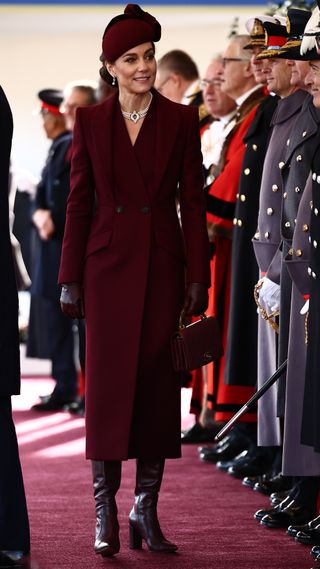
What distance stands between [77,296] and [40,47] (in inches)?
315

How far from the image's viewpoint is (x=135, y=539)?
13.6ft

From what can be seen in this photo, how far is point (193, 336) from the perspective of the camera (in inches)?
158

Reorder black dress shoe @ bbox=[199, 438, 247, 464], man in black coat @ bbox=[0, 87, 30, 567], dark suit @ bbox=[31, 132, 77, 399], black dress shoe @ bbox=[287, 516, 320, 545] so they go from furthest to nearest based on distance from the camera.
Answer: dark suit @ bbox=[31, 132, 77, 399], black dress shoe @ bbox=[199, 438, 247, 464], black dress shoe @ bbox=[287, 516, 320, 545], man in black coat @ bbox=[0, 87, 30, 567]

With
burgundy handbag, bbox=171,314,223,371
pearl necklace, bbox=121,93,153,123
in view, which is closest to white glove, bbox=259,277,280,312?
burgundy handbag, bbox=171,314,223,371

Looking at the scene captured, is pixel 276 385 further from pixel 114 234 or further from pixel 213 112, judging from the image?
pixel 213 112

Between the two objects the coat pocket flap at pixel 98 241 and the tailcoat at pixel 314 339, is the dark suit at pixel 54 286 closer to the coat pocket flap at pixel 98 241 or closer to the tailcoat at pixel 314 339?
the coat pocket flap at pixel 98 241

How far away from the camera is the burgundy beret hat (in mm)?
3980

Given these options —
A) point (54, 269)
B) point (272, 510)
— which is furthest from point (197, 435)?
point (272, 510)

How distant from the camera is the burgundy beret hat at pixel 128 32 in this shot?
13.1 ft

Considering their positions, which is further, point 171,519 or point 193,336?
point 171,519

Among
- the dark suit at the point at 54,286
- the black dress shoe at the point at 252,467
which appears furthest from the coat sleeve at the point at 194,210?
the dark suit at the point at 54,286

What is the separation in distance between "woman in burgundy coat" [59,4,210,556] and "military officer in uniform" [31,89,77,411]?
356cm

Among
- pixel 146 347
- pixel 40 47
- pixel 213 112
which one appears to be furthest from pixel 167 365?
pixel 40 47

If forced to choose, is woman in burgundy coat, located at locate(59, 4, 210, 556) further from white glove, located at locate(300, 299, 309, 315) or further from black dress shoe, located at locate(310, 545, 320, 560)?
black dress shoe, located at locate(310, 545, 320, 560)
